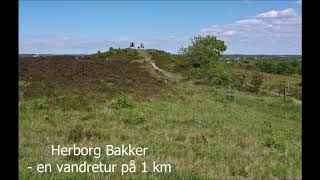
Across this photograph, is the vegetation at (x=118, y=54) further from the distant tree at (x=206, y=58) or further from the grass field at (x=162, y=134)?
the grass field at (x=162, y=134)

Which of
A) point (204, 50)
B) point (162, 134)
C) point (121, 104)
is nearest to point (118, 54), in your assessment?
point (204, 50)

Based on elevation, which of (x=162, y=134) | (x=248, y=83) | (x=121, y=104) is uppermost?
(x=248, y=83)

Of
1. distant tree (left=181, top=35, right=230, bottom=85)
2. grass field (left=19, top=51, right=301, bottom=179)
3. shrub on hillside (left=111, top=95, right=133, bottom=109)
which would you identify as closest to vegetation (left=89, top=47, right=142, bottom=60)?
distant tree (left=181, top=35, right=230, bottom=85)

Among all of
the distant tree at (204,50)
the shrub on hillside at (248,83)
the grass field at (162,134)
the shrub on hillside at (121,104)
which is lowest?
the grass field at (162,134)

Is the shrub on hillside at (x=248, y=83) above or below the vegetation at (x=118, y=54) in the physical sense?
below

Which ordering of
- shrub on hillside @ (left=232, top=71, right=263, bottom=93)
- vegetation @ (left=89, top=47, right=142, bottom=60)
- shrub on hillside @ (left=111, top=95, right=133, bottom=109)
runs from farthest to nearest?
vegetation @ (left=89, top=47, right=142, bottom=60), shrub on hillside @ (left=232, top=71, right=263, bottom=93), shrub on hillside @ (left=111, top=95, right=133, bottom=109)

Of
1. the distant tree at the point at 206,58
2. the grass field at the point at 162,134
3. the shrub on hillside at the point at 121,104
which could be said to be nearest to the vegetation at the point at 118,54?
the distant tree at the point at 206,58

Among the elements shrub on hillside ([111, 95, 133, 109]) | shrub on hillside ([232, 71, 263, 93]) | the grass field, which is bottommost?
the grass field

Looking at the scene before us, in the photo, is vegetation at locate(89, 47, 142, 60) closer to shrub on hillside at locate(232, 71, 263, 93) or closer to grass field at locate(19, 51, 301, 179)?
shrub on hillside at locate(232, 71, 263, 93)

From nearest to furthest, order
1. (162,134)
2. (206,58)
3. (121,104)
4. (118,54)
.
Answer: (162,134) → (121,104) → (206,58) → (118,54)

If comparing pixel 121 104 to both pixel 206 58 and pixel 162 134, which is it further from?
pixel 206 58

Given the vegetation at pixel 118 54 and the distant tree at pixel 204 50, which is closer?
the distant tree at pixel 204 50
